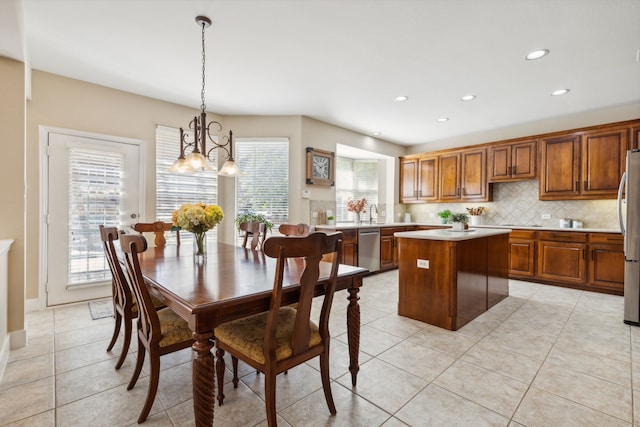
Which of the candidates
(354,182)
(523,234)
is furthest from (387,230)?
(523,234)

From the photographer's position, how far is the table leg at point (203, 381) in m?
1.24

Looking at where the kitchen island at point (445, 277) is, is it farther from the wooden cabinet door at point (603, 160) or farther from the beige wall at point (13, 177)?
the beige wall at point (13, 177)

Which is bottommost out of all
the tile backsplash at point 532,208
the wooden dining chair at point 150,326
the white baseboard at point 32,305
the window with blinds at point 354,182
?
the white baseboard at point 32,305

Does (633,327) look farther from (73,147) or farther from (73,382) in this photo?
(73,147)

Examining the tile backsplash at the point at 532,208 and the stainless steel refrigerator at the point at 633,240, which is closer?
the stainless steel refrigerator at the point at 633,240

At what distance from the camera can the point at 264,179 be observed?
15.0ft

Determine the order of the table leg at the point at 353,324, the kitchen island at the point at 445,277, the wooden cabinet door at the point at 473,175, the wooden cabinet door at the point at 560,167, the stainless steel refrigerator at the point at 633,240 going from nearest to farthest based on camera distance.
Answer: the table leg at the point at 353,324
the kitchen island at the point at 445,277
the stainless steel refrigerator at the point at 633,240
the wooden cabinet door at the point at 560,167
the wooden cabinet door at the point at 473,175

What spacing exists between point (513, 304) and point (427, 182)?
123 inches

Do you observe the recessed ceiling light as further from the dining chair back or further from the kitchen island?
the dining chair back

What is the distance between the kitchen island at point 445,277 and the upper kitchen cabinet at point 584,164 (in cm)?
211

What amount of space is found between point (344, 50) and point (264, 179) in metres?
2.35

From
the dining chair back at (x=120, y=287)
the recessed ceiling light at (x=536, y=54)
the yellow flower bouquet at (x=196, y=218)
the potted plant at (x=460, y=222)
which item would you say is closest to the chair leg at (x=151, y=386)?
the dining chair back at (x=120, y=287)

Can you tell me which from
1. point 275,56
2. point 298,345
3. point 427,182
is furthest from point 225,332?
point 427,182

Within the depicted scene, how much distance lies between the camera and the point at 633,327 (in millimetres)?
2850
